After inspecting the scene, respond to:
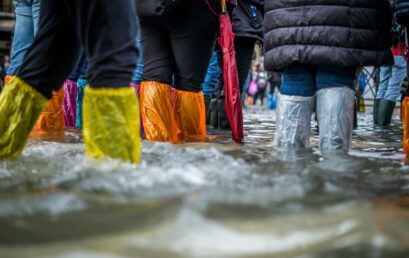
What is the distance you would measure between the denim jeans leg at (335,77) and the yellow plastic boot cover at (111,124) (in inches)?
40.4

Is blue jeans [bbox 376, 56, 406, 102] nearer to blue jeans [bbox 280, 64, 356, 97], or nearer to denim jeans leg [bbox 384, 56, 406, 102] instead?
denim jeans leg [bbox 384, 56, 406, 102]

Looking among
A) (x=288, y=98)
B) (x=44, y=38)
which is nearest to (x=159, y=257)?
(x=44, y=38)

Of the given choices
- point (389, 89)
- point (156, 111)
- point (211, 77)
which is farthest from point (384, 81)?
point (156, 111)

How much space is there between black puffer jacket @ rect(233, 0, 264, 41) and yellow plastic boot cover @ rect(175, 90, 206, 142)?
1107mm

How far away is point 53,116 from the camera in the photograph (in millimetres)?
3455

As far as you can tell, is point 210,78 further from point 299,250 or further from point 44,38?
point 299,250

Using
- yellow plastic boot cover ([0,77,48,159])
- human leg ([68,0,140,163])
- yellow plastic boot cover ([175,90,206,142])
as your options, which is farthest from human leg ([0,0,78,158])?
yellow plastic boot cover ([175,90,206,142])

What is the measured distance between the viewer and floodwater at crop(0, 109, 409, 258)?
97 cm

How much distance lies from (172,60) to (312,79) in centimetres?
86

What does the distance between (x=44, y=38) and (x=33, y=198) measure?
0.99m

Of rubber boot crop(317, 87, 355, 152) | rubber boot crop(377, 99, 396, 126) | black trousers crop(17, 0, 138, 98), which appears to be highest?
black trousers crop(17, 0, 138, 98)

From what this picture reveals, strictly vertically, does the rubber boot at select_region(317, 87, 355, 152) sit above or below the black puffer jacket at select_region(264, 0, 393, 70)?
below

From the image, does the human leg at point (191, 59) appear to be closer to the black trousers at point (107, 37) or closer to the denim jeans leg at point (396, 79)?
the black trousers at point (107, 37)

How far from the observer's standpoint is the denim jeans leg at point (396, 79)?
522 cm
